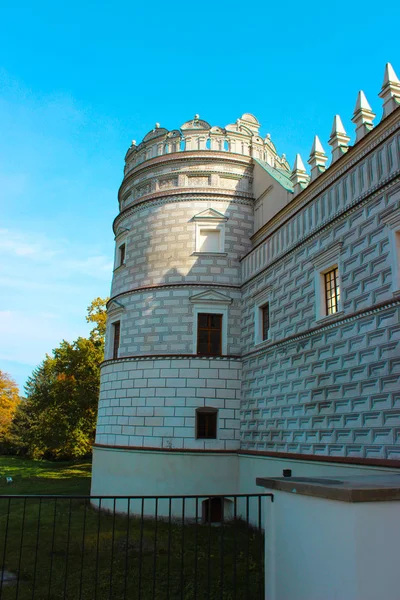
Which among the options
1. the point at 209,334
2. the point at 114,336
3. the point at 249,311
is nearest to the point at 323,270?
the point at 249,311

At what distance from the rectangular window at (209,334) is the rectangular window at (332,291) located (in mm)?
4586

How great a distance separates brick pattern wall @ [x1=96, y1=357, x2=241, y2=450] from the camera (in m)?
14.1

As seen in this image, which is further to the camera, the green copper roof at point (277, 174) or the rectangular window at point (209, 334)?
the green copper roof at point (277, 174)

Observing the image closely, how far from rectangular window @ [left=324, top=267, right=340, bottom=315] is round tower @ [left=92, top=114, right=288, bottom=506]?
4.40m

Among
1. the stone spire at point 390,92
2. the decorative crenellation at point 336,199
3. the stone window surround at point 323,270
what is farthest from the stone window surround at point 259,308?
the stone spire at point 390,92

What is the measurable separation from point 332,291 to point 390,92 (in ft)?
13.1

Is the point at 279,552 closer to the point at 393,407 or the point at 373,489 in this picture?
the point at 373,489

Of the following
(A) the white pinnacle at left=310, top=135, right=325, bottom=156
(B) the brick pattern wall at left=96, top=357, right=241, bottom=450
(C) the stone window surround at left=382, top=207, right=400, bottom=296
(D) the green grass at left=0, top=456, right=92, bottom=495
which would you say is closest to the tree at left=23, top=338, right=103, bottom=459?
(D) the green grass at left=0, top=456, right=92, bottom=495

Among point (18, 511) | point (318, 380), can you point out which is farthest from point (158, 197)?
point (18, 511)

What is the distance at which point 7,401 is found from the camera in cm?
5103

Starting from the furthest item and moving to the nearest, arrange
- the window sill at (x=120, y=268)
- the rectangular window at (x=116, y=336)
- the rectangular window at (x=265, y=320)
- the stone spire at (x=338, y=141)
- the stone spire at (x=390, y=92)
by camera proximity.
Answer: the window sill at (x=120, y=268) → the rectangular window at (x=116, y=336) → the rectangular window at (x=265, y=320) → the stone spire at (x=338, y=141) → the stone spire at (x=390, y=92)

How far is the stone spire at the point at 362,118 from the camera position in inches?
413

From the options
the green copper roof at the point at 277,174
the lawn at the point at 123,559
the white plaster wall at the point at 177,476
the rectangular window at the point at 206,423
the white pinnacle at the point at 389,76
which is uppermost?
the green copper roof at the point at 277,174

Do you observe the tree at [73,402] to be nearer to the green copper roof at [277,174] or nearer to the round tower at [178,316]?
the round tower at [178,316]
